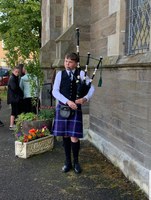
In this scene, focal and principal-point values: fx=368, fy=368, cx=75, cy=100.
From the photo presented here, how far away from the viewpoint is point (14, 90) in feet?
32.1

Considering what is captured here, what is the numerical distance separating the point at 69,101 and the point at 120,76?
0.98m

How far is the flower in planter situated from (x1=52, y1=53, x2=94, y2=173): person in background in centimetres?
117

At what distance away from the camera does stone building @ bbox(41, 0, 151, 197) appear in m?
5.04

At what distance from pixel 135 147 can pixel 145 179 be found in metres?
0.62

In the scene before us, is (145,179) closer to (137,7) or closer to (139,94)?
(139,94)

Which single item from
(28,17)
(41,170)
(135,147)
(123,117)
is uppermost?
(28,17)

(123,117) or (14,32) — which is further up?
Result: (14,32)

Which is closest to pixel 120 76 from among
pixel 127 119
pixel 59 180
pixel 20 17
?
pixel 127 119

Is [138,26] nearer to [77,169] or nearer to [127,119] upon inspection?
[127,119]

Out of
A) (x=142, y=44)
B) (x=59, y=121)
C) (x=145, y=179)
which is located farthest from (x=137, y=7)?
(x=145, y=179)

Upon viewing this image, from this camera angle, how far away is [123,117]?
19.2ft

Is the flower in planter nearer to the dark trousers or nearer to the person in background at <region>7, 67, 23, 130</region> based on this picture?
the dark trousers

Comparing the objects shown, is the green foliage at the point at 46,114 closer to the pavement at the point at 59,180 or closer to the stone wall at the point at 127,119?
the pavement at the point at 59,180

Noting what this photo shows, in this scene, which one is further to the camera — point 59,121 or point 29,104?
point 29,104
